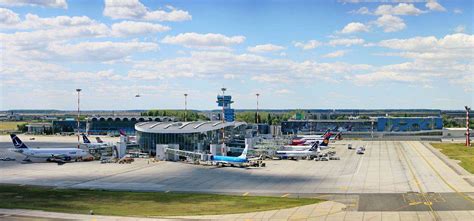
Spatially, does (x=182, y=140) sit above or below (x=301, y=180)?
above

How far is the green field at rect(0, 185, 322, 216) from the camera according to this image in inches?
2317

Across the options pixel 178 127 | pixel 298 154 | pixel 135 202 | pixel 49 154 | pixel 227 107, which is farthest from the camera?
pixel 227 107

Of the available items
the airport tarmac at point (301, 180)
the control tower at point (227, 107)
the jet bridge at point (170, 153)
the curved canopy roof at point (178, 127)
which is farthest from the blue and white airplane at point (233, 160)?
the control tower at point (227, 107)

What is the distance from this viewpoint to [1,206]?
6075cm

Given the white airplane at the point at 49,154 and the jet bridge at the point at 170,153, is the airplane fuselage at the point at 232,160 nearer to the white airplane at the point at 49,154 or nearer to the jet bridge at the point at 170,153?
the jet bridge at the point at 170,153

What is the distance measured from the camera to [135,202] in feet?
213

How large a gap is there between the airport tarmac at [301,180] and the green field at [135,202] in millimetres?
5445

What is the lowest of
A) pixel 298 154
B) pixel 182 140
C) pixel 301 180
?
pixel 301 180

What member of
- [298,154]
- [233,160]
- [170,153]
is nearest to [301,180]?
[233,160]

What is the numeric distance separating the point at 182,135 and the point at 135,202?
61894 millimetres

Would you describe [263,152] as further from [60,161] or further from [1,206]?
[1,206]

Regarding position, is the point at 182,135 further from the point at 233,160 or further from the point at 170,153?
the point at 233,160

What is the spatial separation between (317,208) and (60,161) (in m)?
71.8

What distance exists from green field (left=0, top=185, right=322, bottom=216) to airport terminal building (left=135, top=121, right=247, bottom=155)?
172 ft
